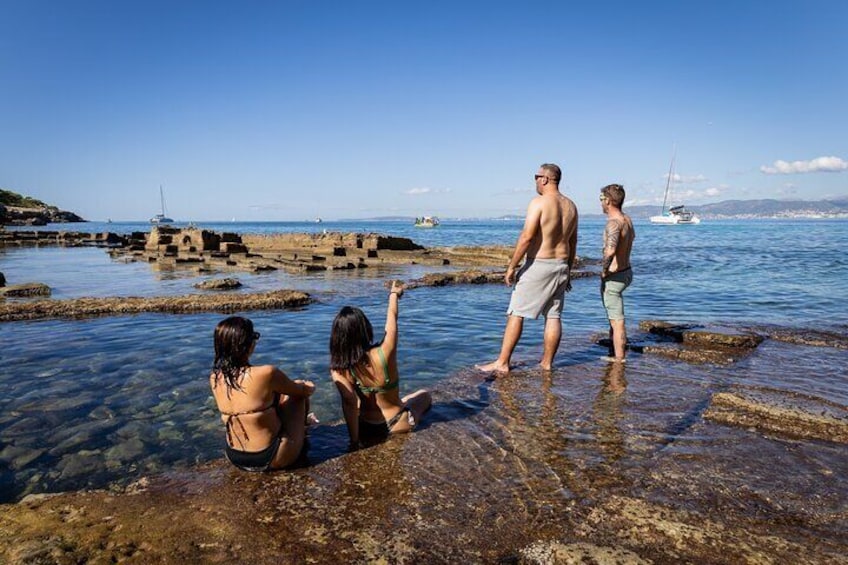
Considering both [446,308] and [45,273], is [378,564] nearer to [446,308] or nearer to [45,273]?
[446,308]

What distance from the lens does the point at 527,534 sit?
2.82 meters

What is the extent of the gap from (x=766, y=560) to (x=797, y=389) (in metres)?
3.62

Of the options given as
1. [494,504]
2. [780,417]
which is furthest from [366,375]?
[780,417]

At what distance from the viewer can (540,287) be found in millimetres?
5824

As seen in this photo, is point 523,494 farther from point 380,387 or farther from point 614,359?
point 614,359

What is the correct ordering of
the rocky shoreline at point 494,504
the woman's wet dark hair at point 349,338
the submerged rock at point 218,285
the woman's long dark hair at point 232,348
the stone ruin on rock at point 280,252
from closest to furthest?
the rocky shoreline at point 494,504 → the woman's long dark hair at point 232,348 → the woman's wet dark hair at point 349,338 → the submerged rock at point 218,285 → the stone ruin on rock at point 280,252

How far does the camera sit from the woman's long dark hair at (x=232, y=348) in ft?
11.4

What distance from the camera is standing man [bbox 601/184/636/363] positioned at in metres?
6.24

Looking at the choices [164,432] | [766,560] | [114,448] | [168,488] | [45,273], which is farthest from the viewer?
[45,273]

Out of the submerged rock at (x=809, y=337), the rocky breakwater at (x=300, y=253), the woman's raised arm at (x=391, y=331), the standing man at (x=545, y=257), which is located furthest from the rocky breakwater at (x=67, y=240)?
the submerged rock at (x=809, y=337)

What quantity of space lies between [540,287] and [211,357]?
4478 millimetres

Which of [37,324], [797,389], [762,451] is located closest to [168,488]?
[762,451]

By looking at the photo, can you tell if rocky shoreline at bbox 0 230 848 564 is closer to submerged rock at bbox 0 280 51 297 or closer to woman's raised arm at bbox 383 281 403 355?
woman's raised arm at bbox 383 281 403 355

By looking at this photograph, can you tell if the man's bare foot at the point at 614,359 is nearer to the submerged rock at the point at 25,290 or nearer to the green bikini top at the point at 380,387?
the green bikini top at the point at 380,387
